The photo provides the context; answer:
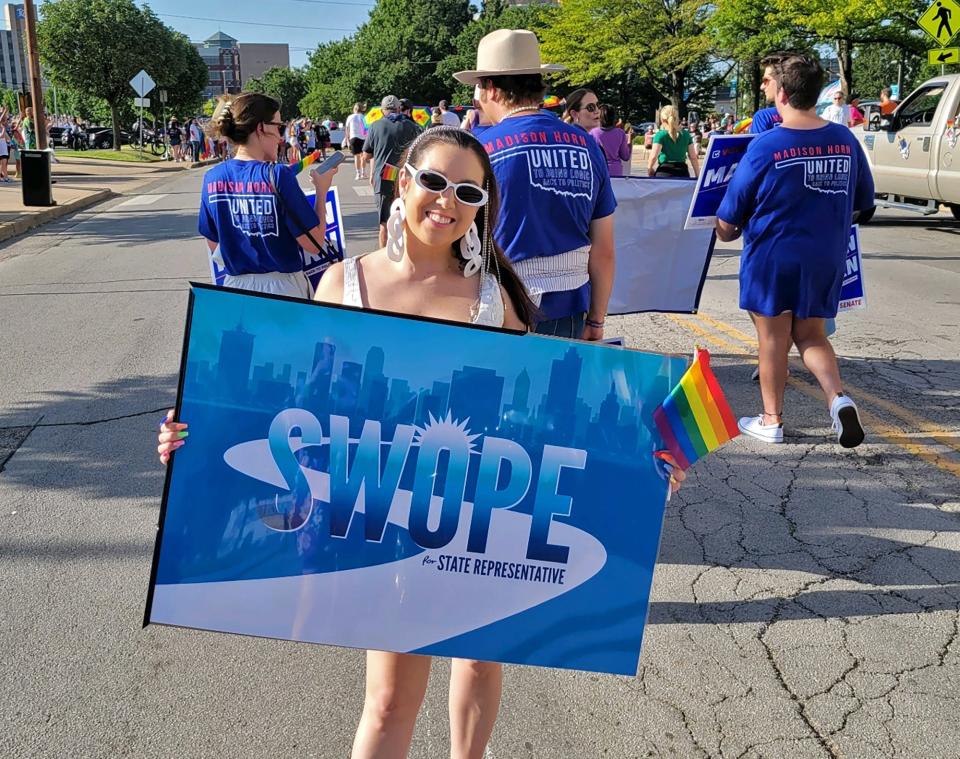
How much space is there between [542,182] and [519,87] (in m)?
0.44

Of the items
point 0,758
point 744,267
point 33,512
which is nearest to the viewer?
point 0,758

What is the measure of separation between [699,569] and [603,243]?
1.42 metres

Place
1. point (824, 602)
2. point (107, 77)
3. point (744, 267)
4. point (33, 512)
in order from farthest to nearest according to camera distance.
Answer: point (107, 77), point (744, 267), point (33, 512), point (824, 602)

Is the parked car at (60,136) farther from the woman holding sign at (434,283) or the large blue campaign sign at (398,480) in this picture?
the large blue campaign sign at (398,480)

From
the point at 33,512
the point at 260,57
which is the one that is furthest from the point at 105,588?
the point at 260,57

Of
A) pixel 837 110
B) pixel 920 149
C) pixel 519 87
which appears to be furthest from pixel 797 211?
pixel 837 110

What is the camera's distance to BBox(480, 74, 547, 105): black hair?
358 centimetres

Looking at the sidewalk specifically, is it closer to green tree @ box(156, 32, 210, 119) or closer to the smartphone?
the smartphone

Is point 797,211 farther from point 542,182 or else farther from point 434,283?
point 434,283

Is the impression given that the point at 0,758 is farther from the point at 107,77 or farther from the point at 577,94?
the point at 107,77

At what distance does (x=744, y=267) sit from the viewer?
5.22m

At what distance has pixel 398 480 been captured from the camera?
6.94 feet

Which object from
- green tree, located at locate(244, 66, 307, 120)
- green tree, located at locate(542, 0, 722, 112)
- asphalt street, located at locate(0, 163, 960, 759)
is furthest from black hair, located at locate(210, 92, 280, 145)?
green tree, located at locate(244, 66, 307, 120)

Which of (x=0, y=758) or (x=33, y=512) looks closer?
(x=0, y=758)
